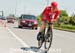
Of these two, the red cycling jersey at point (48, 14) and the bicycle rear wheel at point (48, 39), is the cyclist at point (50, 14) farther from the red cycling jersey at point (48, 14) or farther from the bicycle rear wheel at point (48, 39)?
the bicycle rear wheel at point (48, 39)

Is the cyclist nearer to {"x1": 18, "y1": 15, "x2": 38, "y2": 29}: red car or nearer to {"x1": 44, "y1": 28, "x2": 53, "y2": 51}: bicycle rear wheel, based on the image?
{"x1": 44, "y1": 28, "x2": 53, "y2": 51}: bicycle rear wheel

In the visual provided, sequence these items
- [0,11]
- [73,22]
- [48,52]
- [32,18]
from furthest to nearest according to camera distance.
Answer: [0,11], [73,22], [32,18], [48,52]

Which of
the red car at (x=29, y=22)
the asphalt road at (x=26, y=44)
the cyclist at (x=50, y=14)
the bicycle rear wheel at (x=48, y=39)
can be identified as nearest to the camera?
the cyclist at (x=50, y=14)

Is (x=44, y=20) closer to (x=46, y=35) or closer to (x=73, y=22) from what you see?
(x=46, y=35)

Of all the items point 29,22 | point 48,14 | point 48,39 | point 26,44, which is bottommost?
point 29,22

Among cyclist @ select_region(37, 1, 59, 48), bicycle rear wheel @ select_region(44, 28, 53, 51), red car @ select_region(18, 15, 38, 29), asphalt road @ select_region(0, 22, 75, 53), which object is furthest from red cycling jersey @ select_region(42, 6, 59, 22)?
red car @ select_region(18, 15, 38, 29)

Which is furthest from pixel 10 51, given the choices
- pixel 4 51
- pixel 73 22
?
pixel 73 22

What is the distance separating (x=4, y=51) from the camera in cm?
1291

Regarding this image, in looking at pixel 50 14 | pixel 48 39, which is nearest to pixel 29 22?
pixel 48 39

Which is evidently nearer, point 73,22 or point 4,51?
point 4,51

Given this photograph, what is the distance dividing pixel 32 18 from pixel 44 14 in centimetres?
2618

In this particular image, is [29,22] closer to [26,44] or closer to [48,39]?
[26,44]

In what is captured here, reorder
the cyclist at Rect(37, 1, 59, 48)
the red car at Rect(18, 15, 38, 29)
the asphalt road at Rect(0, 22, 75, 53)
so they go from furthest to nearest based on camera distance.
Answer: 1. the red car at Rect(18, 15, 38, 29)
2. the asphalt road at Rect(0, 22, 75, 53)
3. the cyclist at Rect(37, 1, 59, 48)

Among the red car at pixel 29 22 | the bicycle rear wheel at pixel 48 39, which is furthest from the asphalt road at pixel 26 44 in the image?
the red car at pixel 29 22
